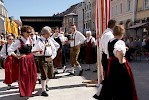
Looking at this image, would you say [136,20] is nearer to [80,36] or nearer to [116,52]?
[80,36]

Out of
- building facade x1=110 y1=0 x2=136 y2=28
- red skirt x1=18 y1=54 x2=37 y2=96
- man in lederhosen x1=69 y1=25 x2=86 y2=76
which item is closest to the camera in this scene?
red skirt x1=18 y1=54 x2=37 y2=96

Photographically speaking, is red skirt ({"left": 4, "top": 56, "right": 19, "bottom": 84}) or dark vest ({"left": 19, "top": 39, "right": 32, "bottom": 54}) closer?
dark vest ({"left": 19, "top": 39, "right": 32, "bottom": 54})

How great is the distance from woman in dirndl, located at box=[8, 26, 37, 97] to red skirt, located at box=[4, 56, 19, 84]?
4.66ft

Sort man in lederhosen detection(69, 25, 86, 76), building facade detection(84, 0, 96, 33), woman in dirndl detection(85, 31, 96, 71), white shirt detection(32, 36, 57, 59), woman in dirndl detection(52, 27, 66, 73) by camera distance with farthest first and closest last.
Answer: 1. building facade detection(84, 0, 96, 33)
2. woman in dirndl detection(85, 31, 96, 71)
3. woman in dirndl detection(52, 27, 66, 73)
4. man in lederhosen detection(69, 25, 86, 76)
5. white shirt detection(32, 36, 57, 59)

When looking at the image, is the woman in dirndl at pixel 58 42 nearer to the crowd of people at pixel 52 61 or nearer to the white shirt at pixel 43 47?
the crowd of people at pixel 52 61

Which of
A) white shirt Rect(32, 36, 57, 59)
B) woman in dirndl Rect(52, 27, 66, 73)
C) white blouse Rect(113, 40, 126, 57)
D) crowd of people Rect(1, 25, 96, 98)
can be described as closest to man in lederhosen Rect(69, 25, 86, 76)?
woman in dirndl Rect(52, 27, 66, 73)

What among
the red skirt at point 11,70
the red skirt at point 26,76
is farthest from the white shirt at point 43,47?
the red skirt at point 11,70

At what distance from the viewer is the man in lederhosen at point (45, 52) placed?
6.75 meters

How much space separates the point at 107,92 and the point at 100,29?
267 cm

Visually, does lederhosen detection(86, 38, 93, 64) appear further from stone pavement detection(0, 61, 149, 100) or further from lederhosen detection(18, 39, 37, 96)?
lederhosen detection(18, 39, 37, 96)

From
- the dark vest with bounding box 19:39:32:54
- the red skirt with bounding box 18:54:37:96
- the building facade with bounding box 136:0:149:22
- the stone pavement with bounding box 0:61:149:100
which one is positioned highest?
the building facade with bounding box 136:0:149:22

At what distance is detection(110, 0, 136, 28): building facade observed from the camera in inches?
1293

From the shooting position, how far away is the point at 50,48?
22.8 ft

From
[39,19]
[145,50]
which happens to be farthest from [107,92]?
[39,19]
